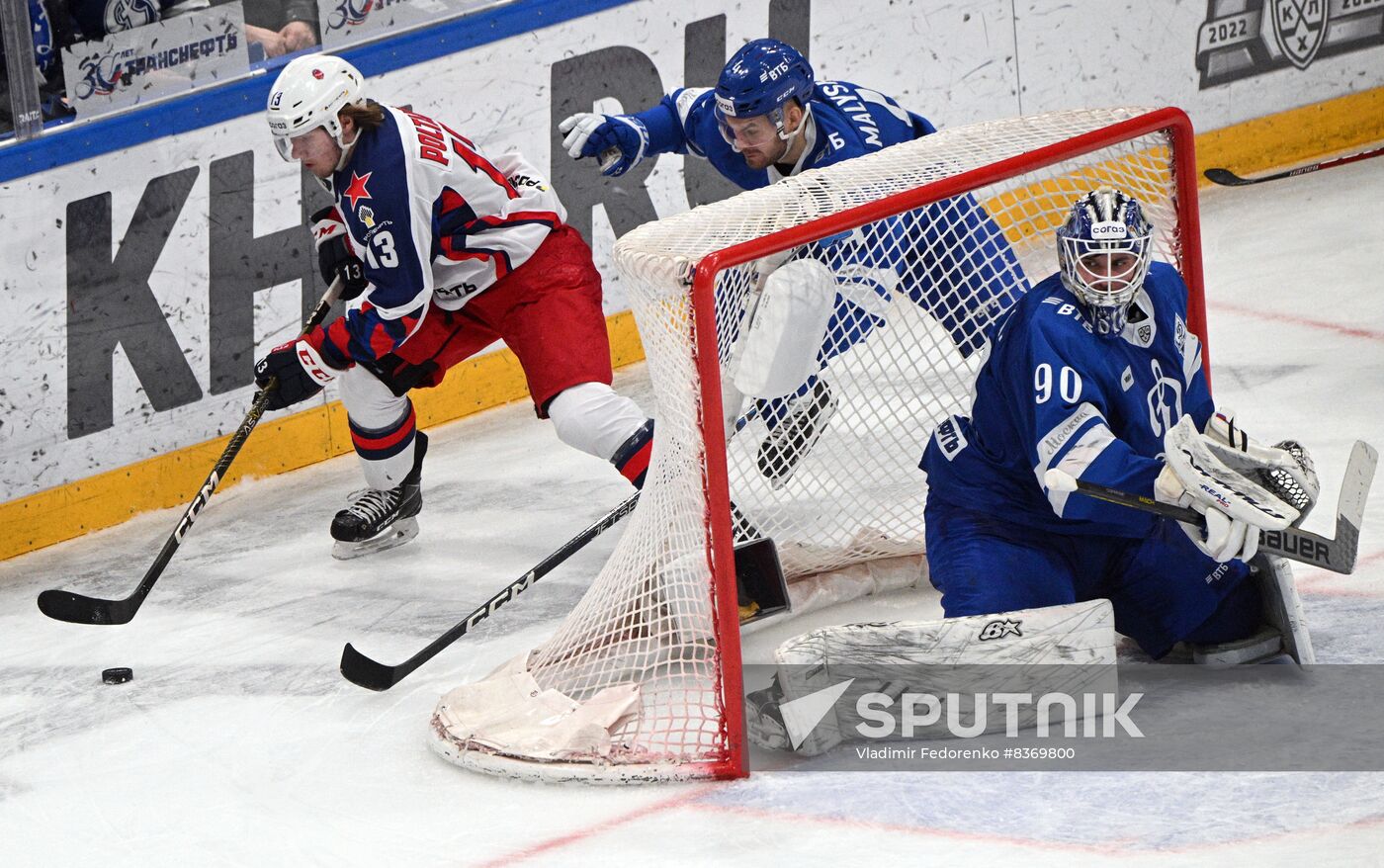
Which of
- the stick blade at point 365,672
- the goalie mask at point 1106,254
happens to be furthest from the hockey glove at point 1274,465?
the stick blade at point 365,672

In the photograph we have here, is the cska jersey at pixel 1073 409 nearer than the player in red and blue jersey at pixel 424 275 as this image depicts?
Yes

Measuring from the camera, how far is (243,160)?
16.3 ft

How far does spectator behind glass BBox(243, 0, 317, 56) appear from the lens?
503 cm

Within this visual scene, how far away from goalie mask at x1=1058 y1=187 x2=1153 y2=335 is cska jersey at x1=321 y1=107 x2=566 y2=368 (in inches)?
57.9

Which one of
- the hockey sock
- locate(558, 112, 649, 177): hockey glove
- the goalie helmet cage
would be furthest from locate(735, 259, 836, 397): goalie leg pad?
locate(558, 112, 649, 177): hockey glove

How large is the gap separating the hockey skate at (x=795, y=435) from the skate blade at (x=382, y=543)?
1102 mm

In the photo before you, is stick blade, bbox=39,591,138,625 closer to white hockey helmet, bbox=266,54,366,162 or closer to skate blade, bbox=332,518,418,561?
skate blade, bbox=332,518,418,561

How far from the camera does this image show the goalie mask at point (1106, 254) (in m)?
2.99

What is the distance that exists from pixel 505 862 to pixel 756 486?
48.5 inches

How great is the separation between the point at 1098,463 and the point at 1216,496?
0.20 metres

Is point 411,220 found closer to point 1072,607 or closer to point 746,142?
point 746,142

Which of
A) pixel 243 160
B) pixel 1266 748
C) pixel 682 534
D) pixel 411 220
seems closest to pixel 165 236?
pixel 243 160

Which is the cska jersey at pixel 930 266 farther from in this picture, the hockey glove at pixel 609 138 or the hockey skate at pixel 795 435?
the hockey glove at pixel 609 138

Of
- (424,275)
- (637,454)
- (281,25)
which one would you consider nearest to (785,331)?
(637,454)
